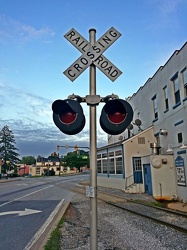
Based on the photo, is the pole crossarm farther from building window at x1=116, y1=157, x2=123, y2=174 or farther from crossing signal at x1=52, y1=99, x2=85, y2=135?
building window at x1=116, y1=157, x2=123, y2=174

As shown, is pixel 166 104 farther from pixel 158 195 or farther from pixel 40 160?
pixel 40 160

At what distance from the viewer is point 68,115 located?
9.88 ft

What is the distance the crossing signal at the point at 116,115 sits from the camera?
3035 mm

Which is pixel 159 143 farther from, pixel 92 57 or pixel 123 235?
pixel 92 57

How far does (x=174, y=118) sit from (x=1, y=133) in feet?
287

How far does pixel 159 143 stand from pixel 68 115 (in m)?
16.9

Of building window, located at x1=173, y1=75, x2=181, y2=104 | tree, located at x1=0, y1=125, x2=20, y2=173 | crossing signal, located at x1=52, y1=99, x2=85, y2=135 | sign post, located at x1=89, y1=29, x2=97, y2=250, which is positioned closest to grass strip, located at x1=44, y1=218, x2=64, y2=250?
sign post, located at x1=89, y1=29, x2=97, y2=250

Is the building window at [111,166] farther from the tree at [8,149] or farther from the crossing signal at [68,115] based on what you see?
the tree at [8,149]

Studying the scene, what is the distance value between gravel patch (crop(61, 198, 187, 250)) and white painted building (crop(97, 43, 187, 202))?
636 cm

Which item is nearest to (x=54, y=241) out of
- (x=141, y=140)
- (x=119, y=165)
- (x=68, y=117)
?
(x=68, y=117)

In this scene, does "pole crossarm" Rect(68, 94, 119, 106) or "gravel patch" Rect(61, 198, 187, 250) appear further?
"gravel patch" Rect(61, 198, 187, 250)

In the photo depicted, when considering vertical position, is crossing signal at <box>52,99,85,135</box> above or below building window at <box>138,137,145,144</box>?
below

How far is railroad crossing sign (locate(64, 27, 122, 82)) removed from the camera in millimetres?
3086

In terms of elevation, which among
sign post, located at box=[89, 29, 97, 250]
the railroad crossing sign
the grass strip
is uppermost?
the railroad crossing sign
